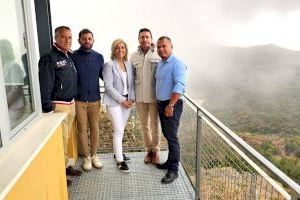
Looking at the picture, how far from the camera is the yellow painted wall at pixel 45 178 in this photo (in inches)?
67.0

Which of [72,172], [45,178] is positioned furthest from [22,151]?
[72,172]

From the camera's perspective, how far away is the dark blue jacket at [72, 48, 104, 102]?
139 inches

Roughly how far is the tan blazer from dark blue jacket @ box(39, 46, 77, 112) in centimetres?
70

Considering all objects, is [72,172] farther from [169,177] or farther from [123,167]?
[169,177]

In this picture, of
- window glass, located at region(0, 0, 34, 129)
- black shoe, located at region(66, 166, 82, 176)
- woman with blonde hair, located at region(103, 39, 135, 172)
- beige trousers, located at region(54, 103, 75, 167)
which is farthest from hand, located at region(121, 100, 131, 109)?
window glass, located at region(0, 0, 34, 129)

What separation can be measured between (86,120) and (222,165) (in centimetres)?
186

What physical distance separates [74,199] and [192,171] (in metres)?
1.25

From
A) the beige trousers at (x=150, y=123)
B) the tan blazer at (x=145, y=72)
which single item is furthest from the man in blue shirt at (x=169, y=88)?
the beige trousers at (x=150, y=123)

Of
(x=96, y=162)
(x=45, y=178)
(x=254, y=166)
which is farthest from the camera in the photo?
(x=96, y=162)

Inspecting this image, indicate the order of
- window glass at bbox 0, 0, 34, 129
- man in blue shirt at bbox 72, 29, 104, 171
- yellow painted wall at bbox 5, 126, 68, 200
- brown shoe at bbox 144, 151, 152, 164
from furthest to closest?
1. brown shoe at bbox 144, 151, 152, 164
2. man in blue shirt at bbox 72, 29, 104, 171
3. window glass at bbox 0, 0, 34, 129
4. yellow painted wall at bbox 5, 126, 68, 200

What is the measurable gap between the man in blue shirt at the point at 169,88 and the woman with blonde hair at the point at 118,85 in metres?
0.40

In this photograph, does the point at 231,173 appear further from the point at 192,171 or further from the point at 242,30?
the point at 242,30

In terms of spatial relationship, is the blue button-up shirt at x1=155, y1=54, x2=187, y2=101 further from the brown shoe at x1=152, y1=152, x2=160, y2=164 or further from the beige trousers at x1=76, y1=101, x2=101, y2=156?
the brown shoe at x1=152, y1=152, x2=160, y2=164

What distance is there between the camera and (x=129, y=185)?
361 centimetres
